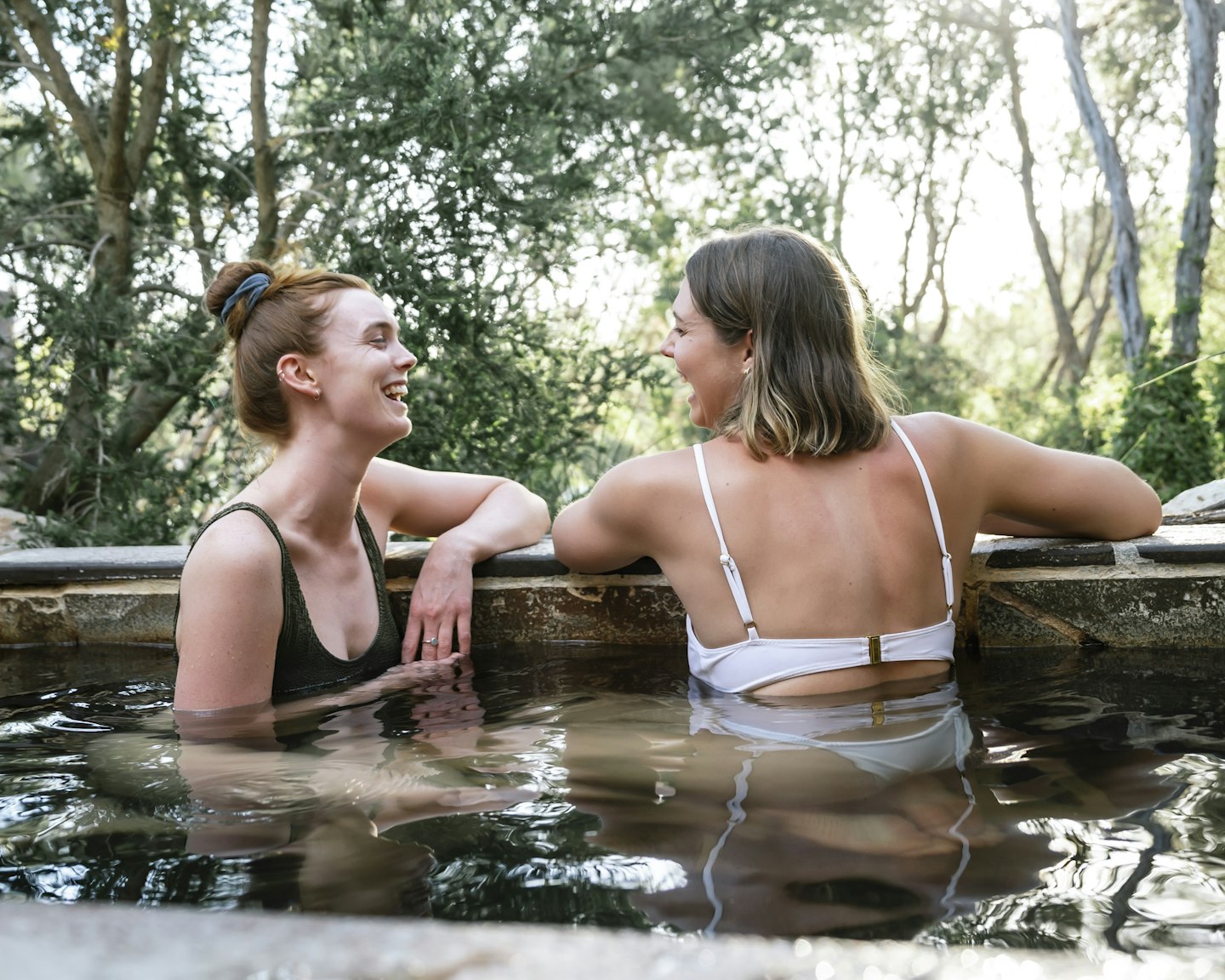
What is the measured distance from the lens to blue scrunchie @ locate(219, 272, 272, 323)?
3059 mm

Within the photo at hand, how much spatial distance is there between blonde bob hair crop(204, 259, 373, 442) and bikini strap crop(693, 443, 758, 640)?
1096mm

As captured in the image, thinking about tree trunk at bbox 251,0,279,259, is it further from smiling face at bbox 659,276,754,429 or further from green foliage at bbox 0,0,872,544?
smiling face at bbox 659,276,754,429

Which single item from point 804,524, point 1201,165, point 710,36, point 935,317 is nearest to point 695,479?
point 804,524

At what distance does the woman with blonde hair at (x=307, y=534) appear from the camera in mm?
2578

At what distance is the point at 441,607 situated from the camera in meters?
3.26

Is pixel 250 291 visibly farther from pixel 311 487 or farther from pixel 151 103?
pixel 151 103

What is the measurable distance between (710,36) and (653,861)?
6.29 m

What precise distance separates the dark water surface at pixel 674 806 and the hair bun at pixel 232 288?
3.37 ft

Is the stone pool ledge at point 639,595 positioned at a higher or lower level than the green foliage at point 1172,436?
lower

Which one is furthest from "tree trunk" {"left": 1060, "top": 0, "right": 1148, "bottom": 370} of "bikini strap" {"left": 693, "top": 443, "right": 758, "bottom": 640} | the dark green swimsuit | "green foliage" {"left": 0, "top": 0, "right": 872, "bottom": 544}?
the dark green swimsuit

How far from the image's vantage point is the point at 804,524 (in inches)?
102

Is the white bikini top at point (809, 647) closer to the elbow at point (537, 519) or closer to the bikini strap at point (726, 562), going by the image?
the bikini strap at point (726, 562)

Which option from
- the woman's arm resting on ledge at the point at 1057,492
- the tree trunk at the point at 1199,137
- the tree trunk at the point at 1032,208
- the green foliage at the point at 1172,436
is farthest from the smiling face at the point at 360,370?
the tree trunk at the point at 1032,208

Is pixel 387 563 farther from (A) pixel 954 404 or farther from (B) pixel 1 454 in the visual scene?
(A) pixel 954 404
